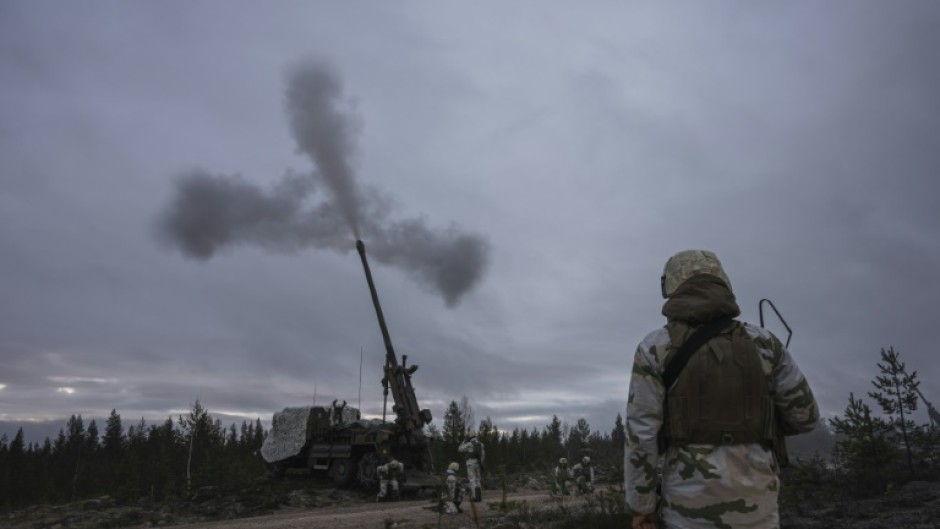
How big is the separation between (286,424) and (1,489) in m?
42.8

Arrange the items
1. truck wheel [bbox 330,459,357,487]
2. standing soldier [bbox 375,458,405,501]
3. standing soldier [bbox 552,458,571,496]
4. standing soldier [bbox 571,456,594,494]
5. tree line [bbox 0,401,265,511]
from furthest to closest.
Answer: tree line [bbox 0,401,265,511], truck wheel [bbox 330,459,357,487], standing soldier [bbox 375,458,405,501], standing soldier [bbox 571,456,594,494], standing soldier [bbox 552,458,571,496]

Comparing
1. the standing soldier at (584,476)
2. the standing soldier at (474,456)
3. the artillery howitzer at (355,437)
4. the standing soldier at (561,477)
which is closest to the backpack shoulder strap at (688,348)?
the standing soldier at (561,477)

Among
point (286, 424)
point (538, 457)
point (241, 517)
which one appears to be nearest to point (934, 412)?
point (241, 517)

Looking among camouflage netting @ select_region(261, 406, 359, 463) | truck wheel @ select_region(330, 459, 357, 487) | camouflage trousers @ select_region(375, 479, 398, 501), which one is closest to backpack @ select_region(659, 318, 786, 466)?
camouflage trousers @ select_region(375, 479, 398, 501)

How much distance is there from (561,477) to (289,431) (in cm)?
1450

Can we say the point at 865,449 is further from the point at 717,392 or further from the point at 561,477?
the point at 717,392

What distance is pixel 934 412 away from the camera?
42.9 ft

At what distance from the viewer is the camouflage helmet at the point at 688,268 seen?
10.3 feet

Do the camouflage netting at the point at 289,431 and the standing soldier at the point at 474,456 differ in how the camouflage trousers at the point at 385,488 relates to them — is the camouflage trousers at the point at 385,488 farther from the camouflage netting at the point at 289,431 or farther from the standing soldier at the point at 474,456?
the camouflage netting at the point at 289,431

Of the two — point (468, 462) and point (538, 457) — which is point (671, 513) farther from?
point (538, 457)

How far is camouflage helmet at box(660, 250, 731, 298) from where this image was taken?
10.3 feet

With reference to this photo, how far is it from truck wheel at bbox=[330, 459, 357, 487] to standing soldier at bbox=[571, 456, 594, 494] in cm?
729

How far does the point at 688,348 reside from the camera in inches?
113

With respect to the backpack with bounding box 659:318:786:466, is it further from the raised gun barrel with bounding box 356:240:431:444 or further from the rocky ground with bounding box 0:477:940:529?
the raised gun barrel with bounding box 356:240:431:444
